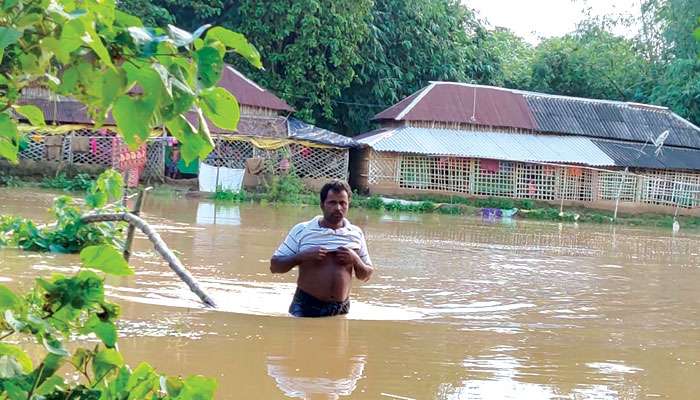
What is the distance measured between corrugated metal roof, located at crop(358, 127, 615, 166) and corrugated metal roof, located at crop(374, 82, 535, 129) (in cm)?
42

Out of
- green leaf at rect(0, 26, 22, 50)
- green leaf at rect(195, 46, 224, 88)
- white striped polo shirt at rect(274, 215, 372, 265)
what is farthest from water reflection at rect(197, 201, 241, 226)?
green leaf at rect(0, 26, 22, 50)

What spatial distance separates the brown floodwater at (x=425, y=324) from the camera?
19.4 feet

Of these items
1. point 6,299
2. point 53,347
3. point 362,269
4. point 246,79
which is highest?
point 246,79

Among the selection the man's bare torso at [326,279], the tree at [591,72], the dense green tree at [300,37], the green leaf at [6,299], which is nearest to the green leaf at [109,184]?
the man's bare torso at [326,279]

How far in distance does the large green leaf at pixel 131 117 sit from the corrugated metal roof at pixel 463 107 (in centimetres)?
2815

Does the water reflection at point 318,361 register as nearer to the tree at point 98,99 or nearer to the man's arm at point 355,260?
the man's arm at point 355,260

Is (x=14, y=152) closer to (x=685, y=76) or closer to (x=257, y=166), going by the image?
(x=257, y=166)

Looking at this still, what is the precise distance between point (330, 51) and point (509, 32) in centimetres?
2526

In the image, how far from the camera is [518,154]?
29594mm

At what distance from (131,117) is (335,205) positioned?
5173mm

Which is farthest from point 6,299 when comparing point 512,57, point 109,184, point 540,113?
point 512,57

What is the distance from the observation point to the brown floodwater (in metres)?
5.93

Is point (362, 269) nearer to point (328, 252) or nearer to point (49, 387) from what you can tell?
point (328, 252)

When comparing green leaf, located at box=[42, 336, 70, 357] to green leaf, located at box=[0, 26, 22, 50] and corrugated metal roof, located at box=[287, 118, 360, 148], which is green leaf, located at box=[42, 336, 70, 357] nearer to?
green leaf, located at box=[0, 26, 22, 50]
